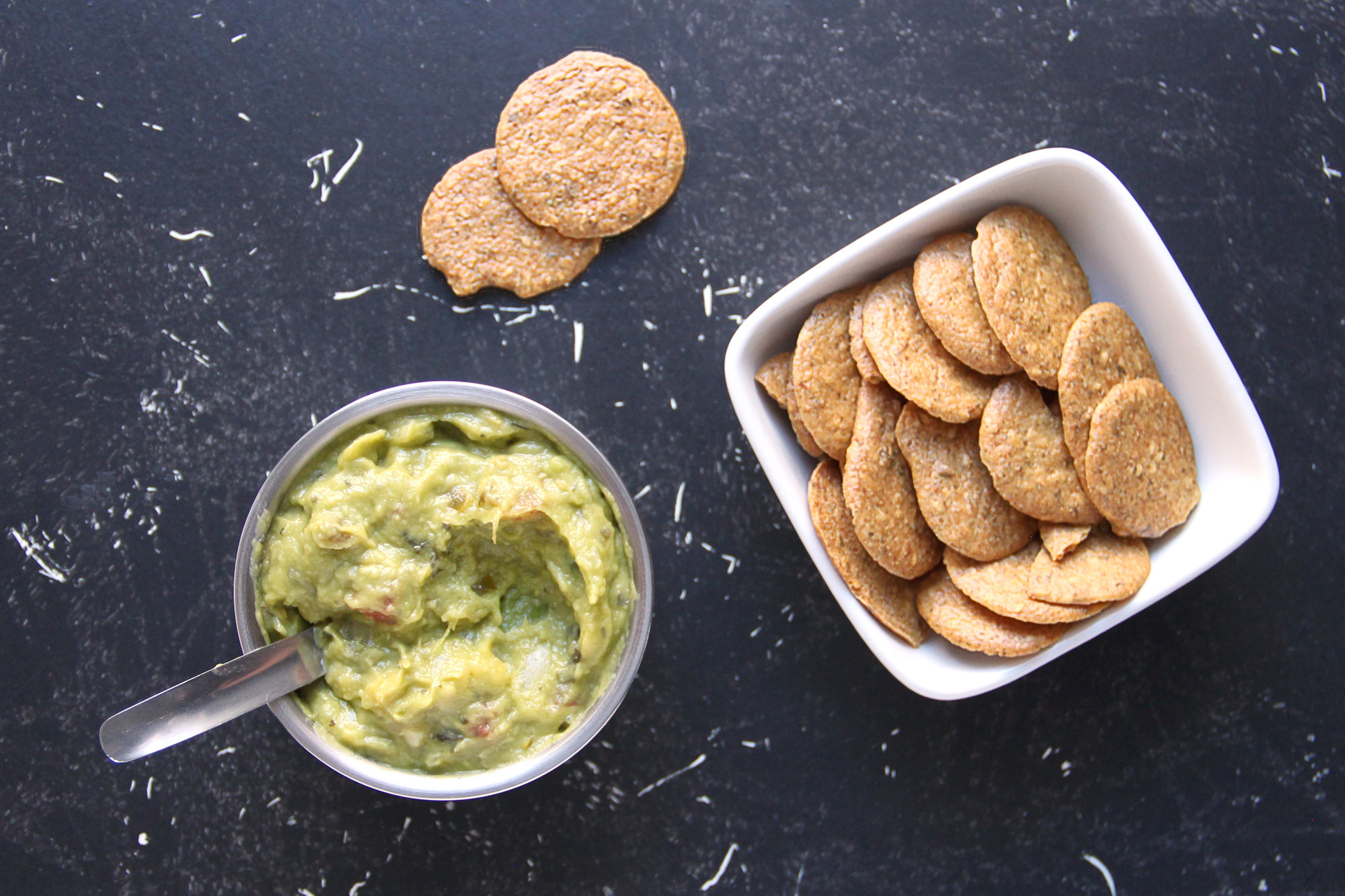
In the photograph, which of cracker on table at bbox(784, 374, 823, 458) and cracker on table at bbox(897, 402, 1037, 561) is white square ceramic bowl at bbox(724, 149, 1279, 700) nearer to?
cracker on table at bbox(784, 374, 823, 458)

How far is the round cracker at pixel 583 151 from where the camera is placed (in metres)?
1.67

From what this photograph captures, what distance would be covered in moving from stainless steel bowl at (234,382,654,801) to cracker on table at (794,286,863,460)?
320 millimetres

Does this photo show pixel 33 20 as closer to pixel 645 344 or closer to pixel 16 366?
pixel 16 366

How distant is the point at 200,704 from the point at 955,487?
116 centimetres

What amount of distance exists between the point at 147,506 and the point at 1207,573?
1924 mm

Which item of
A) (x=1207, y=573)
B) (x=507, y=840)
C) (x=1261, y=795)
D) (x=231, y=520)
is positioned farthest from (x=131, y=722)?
(x=1261, y=795)

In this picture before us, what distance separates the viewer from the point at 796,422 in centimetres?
149

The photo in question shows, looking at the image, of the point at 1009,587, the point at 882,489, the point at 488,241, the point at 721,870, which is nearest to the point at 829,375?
the point at 882,489

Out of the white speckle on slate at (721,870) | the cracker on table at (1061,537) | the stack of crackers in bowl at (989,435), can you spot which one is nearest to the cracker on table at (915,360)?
the stack of crackers in bowl at (989,435)

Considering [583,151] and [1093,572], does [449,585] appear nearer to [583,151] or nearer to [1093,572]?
[583,151]

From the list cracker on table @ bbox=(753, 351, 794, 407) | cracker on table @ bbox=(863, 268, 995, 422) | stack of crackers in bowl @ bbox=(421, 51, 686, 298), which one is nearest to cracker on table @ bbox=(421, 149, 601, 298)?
stack of crackers in bowl @ bbox=(421, 51, 686, 298)

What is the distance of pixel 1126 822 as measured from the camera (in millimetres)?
1745

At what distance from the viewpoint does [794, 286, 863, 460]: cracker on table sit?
1428mm

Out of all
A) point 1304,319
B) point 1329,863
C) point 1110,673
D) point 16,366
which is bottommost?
point 1329,863
